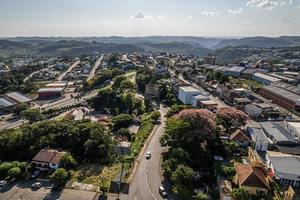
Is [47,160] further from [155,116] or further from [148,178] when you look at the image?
[155,116]

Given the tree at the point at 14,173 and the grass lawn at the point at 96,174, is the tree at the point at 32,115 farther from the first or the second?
the grass lawn at the point at 96,174

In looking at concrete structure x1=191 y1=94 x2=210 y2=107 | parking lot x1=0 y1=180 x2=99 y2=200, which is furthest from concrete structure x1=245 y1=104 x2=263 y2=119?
parking lot x1=0 y1=180 x2=99 y2=200

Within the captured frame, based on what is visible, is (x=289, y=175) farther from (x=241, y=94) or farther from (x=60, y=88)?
(x=60, y=88)

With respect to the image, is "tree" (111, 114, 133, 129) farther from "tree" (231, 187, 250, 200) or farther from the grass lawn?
"tree" (231, 187, 250, 200)

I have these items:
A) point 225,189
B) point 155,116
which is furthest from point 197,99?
point 225,189

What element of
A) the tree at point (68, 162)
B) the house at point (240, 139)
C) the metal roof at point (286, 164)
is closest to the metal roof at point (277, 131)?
the house at point (240, 139)

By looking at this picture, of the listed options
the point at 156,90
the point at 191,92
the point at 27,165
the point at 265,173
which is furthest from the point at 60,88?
the point at 265,173

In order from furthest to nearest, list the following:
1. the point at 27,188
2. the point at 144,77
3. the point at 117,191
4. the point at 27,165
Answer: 1. the point at 144,77
2. the point at 27,165
3. the point at 27,188
4. the point at 117,191
